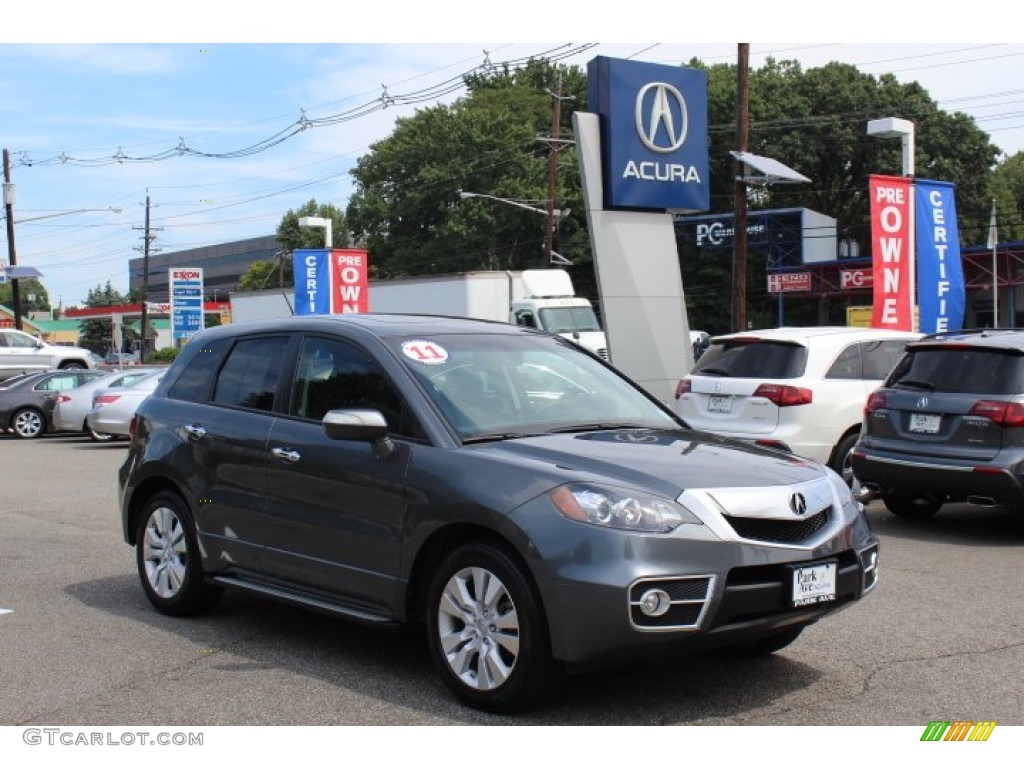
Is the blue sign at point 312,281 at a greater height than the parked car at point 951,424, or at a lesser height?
greater

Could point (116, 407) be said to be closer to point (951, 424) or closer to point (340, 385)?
point (951, 424)

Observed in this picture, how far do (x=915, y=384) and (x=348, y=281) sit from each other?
2382 centimetres

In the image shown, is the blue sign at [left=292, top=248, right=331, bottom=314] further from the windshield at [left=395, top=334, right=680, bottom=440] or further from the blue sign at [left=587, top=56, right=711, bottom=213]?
the windshield at [left=395, top=334, right=680, bottom=440]

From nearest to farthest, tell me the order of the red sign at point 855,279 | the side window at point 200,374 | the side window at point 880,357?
the side window at point 200,374 < the side window at point 880,357 < the red sign at point 855,279

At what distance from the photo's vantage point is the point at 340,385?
6094mm

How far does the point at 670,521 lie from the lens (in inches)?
187

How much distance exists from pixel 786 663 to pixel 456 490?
6.33ft

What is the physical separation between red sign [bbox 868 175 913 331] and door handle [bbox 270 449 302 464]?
13693 millimetres

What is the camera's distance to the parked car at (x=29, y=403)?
84.6 ft

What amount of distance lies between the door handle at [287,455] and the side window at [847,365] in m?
6.74

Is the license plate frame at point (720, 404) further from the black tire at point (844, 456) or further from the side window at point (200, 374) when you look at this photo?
the side window at point (200, 374)

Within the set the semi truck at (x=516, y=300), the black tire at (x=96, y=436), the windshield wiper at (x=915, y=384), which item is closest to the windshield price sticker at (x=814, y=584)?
the windshield wiper at (x=915, y=384)

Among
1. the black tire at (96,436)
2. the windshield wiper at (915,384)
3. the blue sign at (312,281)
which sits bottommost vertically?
the black tire at (96,436)

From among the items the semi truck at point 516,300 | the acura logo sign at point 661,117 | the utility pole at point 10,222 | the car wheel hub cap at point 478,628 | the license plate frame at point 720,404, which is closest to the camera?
Answer: the car wheel hub cap at point 478,628
